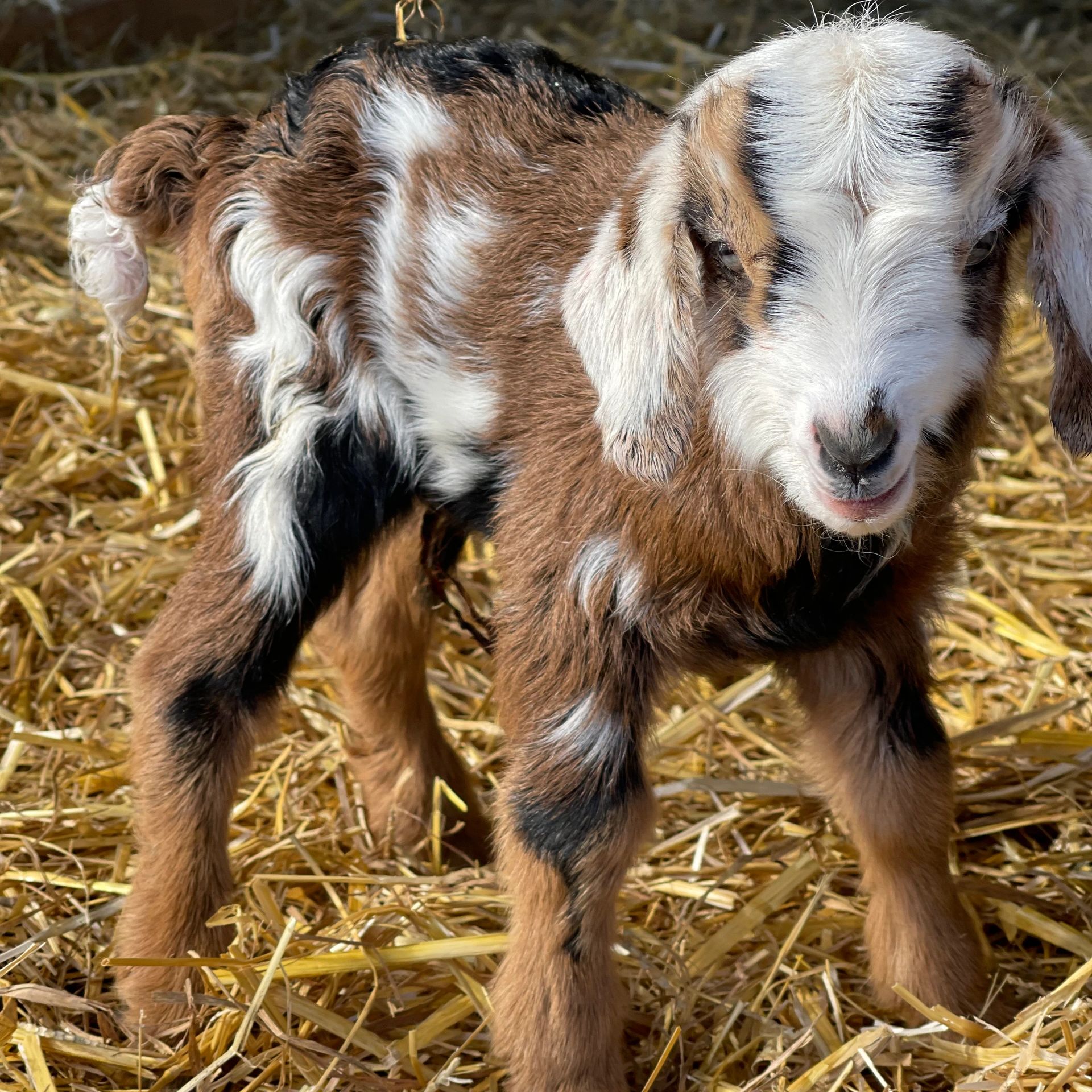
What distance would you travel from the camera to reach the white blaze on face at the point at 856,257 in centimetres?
203

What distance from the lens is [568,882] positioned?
98.0 inches

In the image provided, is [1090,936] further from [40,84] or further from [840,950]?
[40,84]

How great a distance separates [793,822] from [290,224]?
163 centimetres

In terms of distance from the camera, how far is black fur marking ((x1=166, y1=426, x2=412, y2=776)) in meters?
2.72

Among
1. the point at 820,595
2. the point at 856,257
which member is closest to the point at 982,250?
the point at 856,257

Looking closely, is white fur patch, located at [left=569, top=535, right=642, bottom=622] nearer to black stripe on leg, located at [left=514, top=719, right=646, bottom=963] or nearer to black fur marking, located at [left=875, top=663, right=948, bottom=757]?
black stripe on leg, located at [left=514, top=719, right=646, bottom=963]

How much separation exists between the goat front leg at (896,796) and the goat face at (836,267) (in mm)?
535

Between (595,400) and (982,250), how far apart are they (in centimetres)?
62

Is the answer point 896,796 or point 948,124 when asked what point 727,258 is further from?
point 896,796

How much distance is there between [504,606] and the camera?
259 centimetres

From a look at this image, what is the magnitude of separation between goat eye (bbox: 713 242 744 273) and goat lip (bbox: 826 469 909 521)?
0.37 meters

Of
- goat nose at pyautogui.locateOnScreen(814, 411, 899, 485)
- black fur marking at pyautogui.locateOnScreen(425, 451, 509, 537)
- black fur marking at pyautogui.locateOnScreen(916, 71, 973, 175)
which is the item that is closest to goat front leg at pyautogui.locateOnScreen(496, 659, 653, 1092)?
Result: black fur marking at pyautogui.locateOnScreen(425, 451, 509, 537)

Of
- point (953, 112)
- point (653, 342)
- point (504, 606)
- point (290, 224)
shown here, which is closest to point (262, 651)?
point (504, 606)

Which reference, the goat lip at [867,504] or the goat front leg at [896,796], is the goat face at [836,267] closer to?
the goat lip at [867,504]
